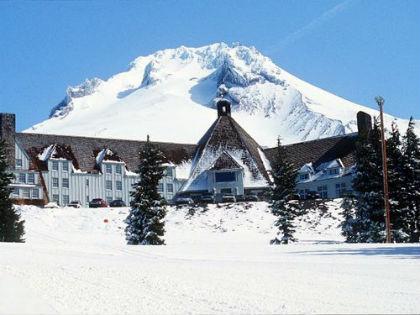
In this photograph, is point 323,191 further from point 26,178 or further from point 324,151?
point 26,178

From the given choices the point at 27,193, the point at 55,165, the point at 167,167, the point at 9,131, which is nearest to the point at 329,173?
the point at 167,167

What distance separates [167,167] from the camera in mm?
75312

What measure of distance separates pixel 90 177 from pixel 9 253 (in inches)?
2036

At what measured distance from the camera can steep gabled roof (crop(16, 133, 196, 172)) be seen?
75.2 metres

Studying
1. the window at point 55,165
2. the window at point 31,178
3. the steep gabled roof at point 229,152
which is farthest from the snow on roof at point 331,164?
the window at point 31,178

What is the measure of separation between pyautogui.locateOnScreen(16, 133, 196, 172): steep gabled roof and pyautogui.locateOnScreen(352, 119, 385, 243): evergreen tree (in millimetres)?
37070

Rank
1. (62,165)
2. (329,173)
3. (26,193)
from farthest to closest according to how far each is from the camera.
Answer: (329,173)
(62,165)
(26,193)

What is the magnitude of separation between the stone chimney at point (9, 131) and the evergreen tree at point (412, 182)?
44351 millimetres

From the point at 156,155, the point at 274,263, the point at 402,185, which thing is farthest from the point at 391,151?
the point at 274,263

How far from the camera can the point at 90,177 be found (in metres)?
76.2

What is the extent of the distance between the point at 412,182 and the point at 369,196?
433 cm

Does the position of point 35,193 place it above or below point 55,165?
below

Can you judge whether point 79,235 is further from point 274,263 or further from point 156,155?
point 274,263

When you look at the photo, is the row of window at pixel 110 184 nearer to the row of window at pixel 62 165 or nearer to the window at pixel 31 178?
the row of window at pixel 62 165
